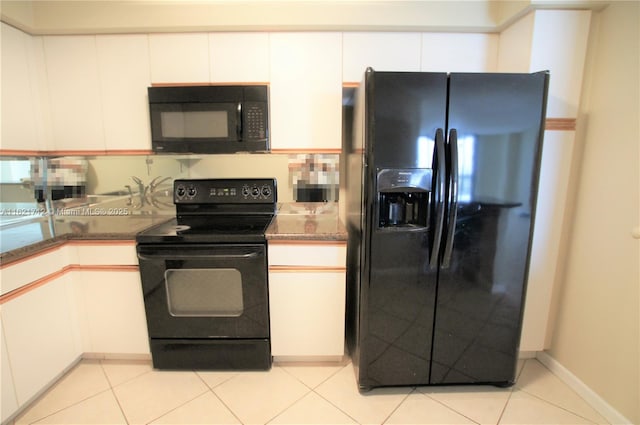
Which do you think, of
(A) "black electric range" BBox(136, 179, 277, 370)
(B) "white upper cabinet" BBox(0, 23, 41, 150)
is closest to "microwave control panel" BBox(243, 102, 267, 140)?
(A) "black electric range" BBox(136, 179, 277, 370)

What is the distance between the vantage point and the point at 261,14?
5.54 feet

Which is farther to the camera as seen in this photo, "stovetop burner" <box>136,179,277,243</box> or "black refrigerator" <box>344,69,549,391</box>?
"stovetop burner" <box>136,179,277,243</box>

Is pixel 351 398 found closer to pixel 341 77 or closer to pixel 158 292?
pixel 158 292

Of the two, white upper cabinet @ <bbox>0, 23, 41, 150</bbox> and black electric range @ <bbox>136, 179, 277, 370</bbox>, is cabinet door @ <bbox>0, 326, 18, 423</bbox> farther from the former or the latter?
white upper cabinet @ <bbox>0, 23, 41, 150</bbox>

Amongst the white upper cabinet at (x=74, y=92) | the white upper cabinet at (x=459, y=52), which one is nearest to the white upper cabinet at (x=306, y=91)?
the white upper cabinet at (x=459, y=52)

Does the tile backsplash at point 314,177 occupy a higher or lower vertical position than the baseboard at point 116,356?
higher

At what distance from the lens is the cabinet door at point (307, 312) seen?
1677mm

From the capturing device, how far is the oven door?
1.60m

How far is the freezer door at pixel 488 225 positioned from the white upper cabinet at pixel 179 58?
145 centimetres

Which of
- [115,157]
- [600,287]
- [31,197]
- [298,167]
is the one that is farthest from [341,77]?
[31,197]

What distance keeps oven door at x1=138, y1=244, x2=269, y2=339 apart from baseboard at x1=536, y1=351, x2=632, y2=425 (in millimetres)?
1753

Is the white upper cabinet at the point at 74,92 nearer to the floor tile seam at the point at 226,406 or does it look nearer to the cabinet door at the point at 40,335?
the cabinet door at the point at 40,335

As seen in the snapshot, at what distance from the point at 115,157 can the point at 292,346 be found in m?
1.78

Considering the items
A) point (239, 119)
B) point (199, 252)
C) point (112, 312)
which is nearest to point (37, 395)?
point (112, 312)
